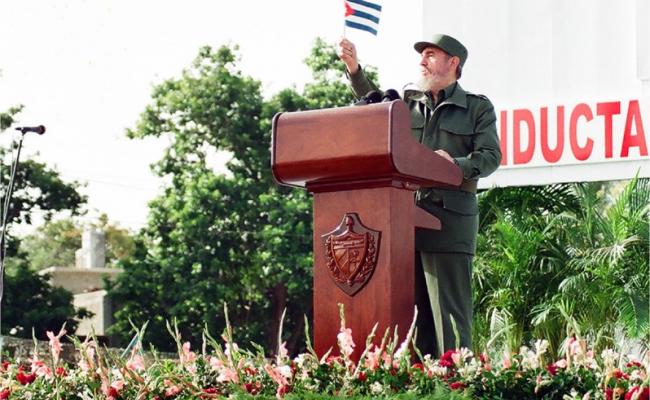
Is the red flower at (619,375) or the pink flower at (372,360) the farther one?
the pink flower at (372,360)

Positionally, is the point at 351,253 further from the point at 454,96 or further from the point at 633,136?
the point at 633,136

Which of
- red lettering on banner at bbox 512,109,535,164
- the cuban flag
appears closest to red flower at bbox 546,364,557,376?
the cuban flag

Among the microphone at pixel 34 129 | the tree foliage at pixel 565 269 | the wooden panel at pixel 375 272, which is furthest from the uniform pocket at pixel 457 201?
the microphone at pixel 34 129

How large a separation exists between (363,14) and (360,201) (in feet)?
8.93

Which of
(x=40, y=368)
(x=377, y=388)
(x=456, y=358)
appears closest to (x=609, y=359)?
(x=456, y=358)

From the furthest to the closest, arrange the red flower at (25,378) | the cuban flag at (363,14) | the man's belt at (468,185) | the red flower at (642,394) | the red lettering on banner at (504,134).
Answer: the red lettering on banner at (504,134)
the cuban flag at (363,14)
the man's belt at (468,185)
the red flower at (25,378)
the red flower at (642,394)

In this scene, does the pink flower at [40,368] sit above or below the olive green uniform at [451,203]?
below

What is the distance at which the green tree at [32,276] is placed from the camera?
23.8 metres

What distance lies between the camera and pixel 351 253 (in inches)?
110

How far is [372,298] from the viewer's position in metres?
2.77

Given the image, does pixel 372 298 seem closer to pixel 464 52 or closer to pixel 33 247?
pixel 464 52

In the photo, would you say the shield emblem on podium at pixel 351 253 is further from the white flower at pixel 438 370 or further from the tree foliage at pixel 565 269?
the tree foliage at pixel 565 269

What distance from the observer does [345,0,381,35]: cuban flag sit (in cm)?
536

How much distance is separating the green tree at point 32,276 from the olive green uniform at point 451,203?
2115 centimetres
